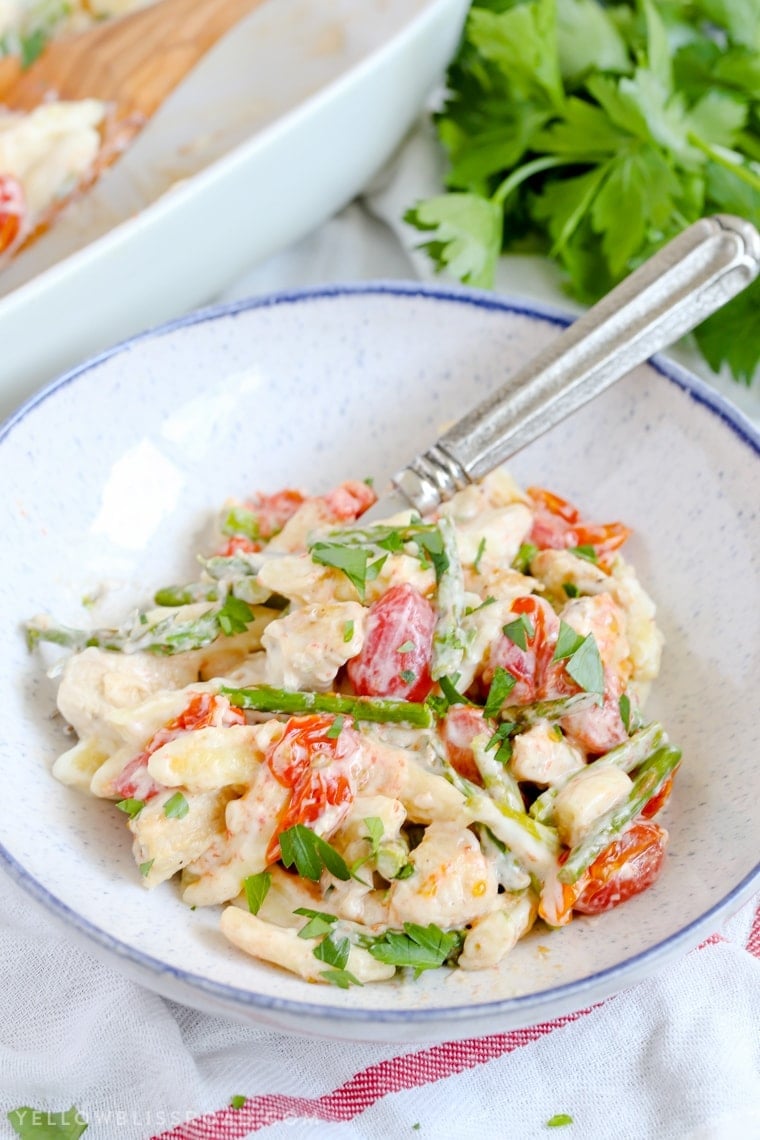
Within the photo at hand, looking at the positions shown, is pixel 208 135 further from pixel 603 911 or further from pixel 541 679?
pixel 603 911

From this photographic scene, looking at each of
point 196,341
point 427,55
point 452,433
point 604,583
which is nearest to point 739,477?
point 604,583

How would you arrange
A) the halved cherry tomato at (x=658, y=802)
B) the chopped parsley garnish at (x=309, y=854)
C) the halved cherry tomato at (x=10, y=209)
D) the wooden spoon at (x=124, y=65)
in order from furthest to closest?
the wooden spoon at (x=124, y=65) < the halved cherry tomato at (x=10, y=209) < the halved cherry tomato at (x=658, y=802) < the chopped parsley garnish at (x=309, y=854)

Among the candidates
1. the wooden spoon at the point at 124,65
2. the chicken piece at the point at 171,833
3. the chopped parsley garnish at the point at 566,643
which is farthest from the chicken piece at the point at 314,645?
the wooden spoon at the point at 124,65

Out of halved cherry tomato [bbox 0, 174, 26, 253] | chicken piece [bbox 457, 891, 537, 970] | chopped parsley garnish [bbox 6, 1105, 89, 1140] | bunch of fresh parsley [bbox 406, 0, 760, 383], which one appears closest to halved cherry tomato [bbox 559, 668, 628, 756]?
chicken piece [bbox 457, 891, 537, 970]

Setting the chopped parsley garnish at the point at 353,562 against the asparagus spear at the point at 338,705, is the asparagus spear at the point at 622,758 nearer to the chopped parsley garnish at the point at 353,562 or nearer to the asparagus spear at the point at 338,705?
the asparagus spear at the point at 338,705

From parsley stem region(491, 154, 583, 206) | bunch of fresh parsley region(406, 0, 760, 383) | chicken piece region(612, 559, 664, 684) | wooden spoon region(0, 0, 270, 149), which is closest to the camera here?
chicken piece region(612, 559, 664, 684)

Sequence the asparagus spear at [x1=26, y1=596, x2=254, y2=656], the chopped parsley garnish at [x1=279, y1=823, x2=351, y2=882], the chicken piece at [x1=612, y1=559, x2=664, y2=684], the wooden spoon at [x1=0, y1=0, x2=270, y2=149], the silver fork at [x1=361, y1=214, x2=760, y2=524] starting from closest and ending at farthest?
the chopped parsley garnish at [x1=279, y1=823, x2=351, y2=882]
the asparagus spear at [x1=26, y1=596, x2=254, y2=656]
the chicken piece at [x1=612, y1=559, x2=664, y2=684]
the silver fork at [x1=361, y1=214, x2=760, y2=524]
the wooden spoon at [x1=0, y1=0, x2=270, y2=149]

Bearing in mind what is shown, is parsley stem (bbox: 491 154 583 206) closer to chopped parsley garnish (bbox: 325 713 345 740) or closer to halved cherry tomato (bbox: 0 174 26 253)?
halved cherry tomato (bbox: 0 174 26 253)
